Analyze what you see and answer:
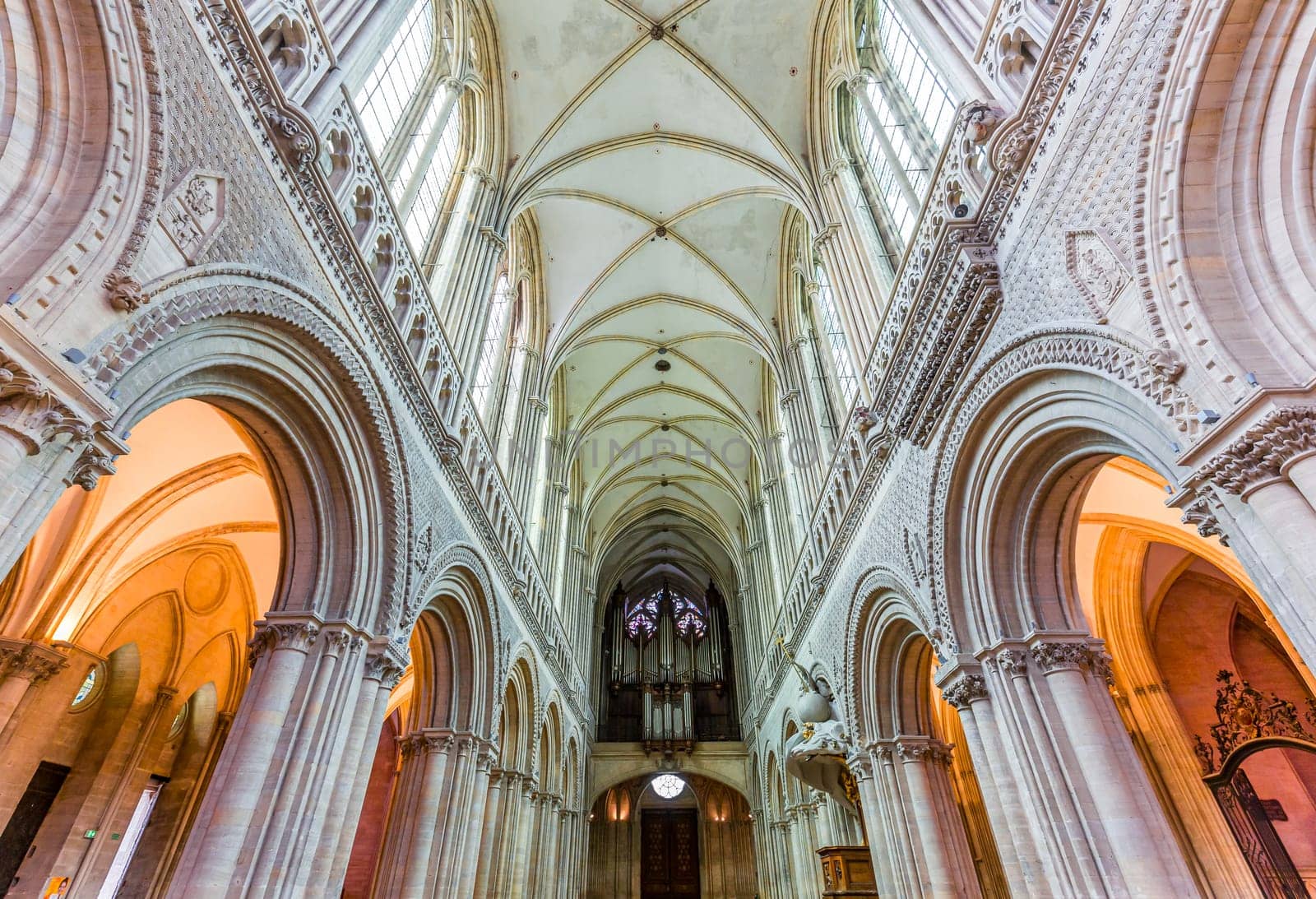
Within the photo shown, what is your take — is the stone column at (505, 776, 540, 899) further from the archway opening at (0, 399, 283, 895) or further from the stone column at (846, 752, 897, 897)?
the stone column at (846, 752, 897, 897)

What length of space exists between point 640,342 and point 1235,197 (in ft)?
51.6

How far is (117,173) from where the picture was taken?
4.07 metres

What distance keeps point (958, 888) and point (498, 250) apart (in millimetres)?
11845

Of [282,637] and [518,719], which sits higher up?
[518,719]

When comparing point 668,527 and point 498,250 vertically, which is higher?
point 668,527

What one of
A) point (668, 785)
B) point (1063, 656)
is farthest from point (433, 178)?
point (668, 785)

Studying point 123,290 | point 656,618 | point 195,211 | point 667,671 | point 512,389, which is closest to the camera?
point 123,290

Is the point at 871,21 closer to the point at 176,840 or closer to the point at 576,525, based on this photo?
the point at 576,525

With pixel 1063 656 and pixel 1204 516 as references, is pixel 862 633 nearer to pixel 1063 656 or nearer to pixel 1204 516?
pixel 1063 656

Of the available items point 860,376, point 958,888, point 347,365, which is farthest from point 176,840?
point 860,376

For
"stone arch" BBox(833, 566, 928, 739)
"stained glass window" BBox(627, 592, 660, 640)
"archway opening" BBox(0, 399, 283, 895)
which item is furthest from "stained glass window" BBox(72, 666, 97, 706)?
"stained glass window" BBox(627, 592, 660, 640)

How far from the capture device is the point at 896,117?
9.89 metres

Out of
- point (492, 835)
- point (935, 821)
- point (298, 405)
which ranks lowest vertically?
point (935, 821)

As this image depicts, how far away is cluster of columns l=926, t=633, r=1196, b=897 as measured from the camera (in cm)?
552
